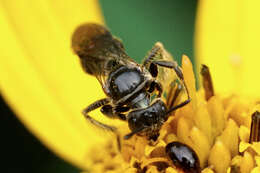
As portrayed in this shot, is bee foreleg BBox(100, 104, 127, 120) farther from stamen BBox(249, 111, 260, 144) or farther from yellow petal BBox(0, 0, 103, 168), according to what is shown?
yellow petal BBox(0, 0, 103, 168)

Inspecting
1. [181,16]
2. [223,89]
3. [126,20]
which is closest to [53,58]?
[126,20]

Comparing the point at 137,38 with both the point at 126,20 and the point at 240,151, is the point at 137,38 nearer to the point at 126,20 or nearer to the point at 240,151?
the point at 126,20

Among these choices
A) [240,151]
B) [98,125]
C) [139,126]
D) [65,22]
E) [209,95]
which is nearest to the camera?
[139,126]

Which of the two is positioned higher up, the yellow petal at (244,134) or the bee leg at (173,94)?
the bee leg at (173,94)

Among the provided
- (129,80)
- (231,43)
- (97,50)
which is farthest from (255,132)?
(231,43)

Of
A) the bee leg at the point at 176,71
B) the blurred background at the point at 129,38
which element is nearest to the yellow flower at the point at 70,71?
the blurred background at the point at 129,38

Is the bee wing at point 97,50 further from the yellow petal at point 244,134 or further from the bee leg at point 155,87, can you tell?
the yellow petal at point 244,134
